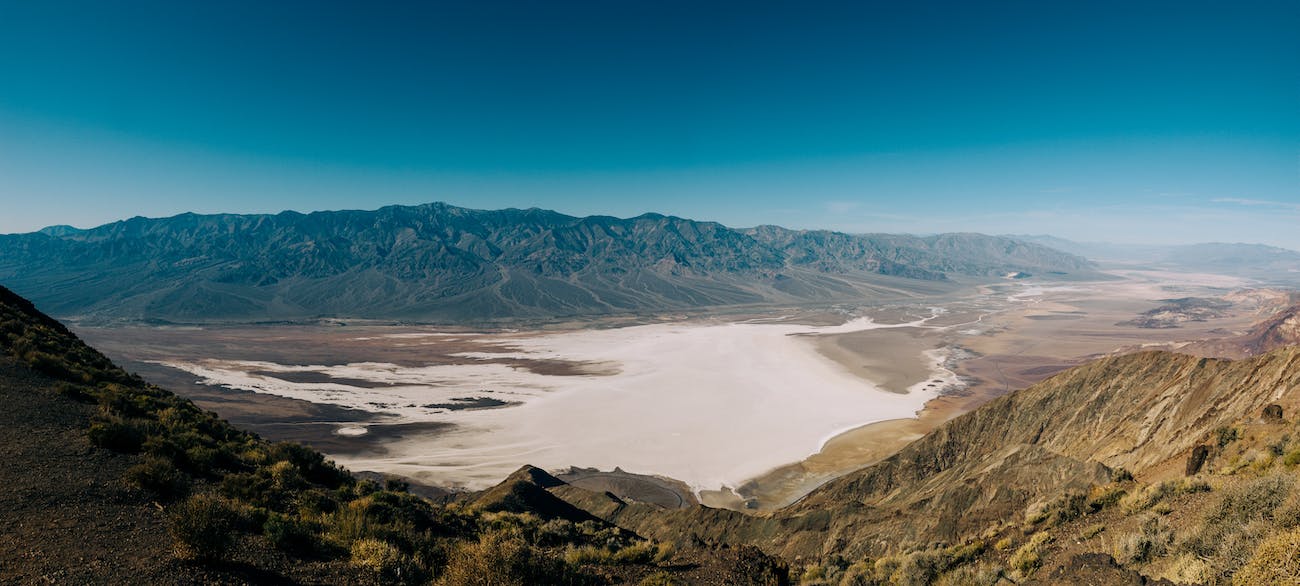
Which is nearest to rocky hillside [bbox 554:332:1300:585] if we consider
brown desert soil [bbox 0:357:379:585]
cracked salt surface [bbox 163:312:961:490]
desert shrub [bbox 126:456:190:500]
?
brown desert soil [bbox 0:357:379:585]

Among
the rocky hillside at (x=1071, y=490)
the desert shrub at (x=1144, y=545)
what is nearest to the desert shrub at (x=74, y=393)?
the rocky hillside at (x=1071, y=490)

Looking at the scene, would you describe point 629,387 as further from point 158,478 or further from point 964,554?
point 158,478

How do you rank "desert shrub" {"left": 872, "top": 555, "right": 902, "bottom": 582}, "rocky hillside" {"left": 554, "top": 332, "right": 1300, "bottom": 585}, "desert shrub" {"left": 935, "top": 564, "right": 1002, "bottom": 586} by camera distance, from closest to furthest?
"rocky hillside" {"left": 554, "top": 332, "right": 1300, "bottom": 585} < "desert shrub" {"left": 935, "top": 564, "right": 1002, "bottom": 586} < "desert shrub" {"left": 872, "top": 555, "right": 902, "bottom": 582}

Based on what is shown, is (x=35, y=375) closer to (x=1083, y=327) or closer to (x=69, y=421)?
(x=69, y=421)

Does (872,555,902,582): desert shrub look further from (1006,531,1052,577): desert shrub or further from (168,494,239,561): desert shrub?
(168,494,239,561): desert shrub

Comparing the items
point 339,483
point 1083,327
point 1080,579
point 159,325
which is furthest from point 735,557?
point 159,325

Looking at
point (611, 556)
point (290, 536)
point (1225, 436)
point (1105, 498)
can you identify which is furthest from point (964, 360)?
point (290, 536)
